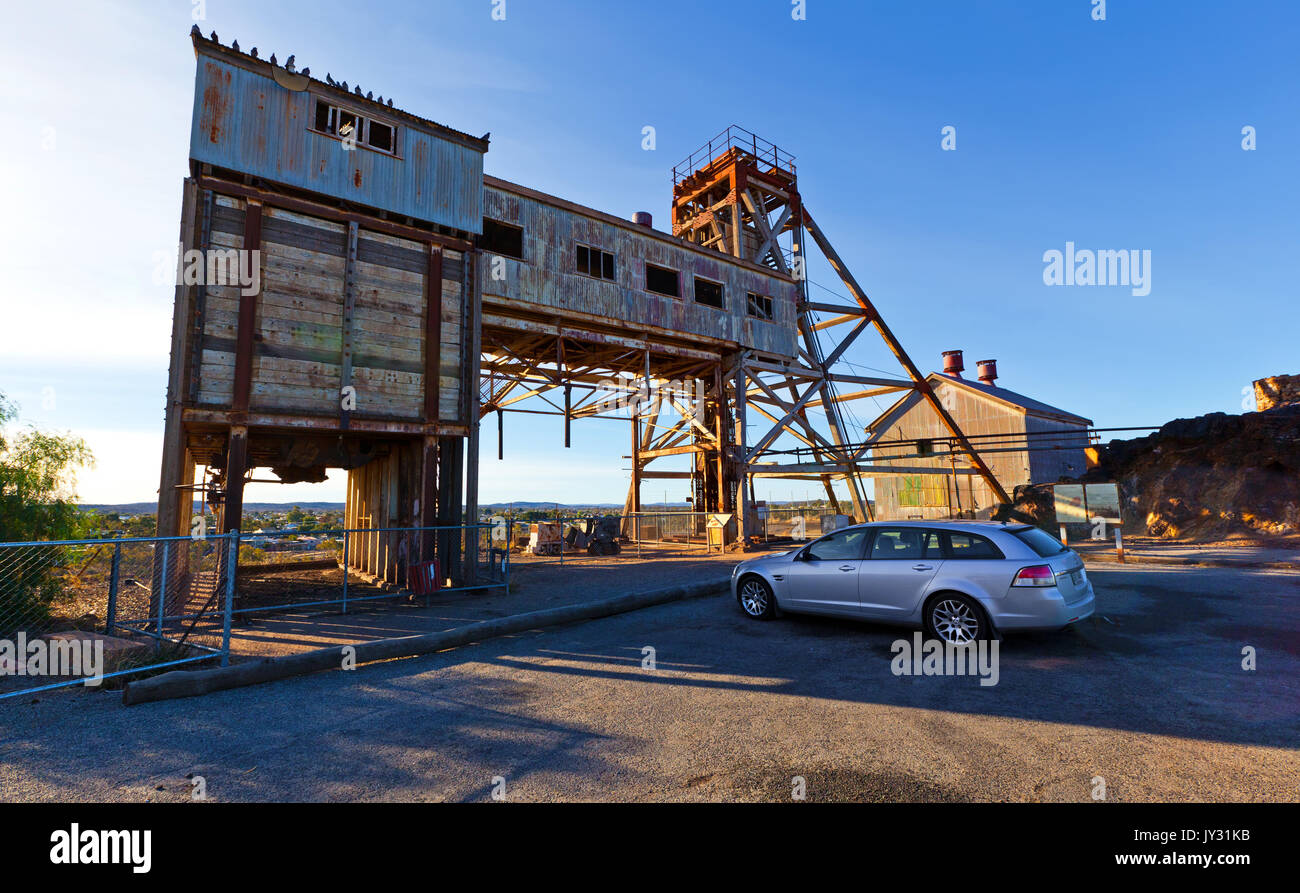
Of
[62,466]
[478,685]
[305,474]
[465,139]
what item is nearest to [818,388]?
[465,139]

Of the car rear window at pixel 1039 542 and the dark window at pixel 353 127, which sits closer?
the car rear window at pixel 1039 542

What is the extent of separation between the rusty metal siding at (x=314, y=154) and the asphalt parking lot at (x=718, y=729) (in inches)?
395

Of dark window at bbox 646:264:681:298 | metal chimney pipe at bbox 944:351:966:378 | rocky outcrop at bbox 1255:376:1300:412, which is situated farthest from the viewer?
metal chimney pipe at bbox 944:351:966:378

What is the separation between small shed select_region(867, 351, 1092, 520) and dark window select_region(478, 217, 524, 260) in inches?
737

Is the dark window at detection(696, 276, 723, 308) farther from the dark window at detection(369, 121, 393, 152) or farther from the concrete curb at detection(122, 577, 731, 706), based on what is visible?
the concrete curb at detection(122, 577, 731, 706)

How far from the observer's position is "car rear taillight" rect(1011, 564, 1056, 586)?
6496mm

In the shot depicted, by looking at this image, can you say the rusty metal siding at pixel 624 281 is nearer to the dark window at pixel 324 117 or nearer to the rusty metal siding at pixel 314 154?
the rusty metal siding at pixel 314 154

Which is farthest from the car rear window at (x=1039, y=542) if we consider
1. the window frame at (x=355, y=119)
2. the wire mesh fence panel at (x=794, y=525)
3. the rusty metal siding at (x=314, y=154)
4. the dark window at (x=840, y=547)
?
the wire mesh fence panel at (x=794, y=525)

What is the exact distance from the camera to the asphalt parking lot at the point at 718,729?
12.3 feet

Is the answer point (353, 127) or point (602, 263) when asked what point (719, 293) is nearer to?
point (602, 263)

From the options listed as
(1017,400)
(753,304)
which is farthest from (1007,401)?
(753,304)

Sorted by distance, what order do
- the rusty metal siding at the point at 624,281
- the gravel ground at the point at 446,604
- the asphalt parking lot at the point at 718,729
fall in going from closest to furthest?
1. the asphalt parking lot at the point at 718,729
2. the gravel ground at the point at 446,604
3. the rusty metal siding at the point at 624,281

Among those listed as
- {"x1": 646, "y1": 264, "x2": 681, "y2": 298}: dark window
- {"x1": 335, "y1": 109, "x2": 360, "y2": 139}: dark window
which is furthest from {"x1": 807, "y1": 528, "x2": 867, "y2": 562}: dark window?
{"x1": 335, "y1": 109, "x2": 360, "y2": 139}: dark window
